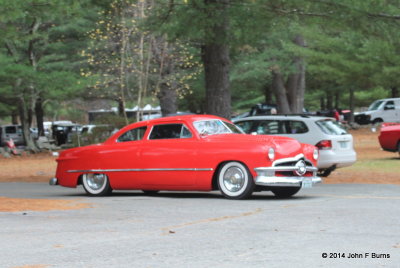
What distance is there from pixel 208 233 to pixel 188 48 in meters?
28.9

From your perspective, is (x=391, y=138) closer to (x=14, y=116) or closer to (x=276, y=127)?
(x=276, y=127)

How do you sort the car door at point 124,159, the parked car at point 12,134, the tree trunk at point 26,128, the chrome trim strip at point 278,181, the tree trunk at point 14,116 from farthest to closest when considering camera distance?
1. the tree trunk at point 14,116
2. the parked car at point 12,134
3. the tree trunk at point 26,128
4. the car door at point 124,159
5. the chrome trim strip at point 278,181

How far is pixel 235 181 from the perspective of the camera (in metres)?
13.7

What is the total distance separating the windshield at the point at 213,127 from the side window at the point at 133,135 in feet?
3.80

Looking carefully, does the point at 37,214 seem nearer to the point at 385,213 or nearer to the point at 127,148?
the point at 127,148

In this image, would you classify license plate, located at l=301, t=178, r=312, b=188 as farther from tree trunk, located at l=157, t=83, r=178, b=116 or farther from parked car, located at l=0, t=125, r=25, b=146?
parked car, located at l=0, t=125, r=25, b=146

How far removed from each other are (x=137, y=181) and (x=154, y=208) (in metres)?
2.38

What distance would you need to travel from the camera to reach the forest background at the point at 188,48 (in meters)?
19.8

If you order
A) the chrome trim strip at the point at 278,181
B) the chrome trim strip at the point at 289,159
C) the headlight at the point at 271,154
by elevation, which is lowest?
the chrome trim strip at the point at 278,181

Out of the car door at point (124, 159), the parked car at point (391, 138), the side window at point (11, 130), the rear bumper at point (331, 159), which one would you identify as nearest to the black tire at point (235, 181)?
the car door at point (124, 159)

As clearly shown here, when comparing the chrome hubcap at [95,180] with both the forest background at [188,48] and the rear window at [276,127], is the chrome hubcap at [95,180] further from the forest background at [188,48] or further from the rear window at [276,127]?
the rear window at [276,127]

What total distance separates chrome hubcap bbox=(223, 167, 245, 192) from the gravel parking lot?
37cm

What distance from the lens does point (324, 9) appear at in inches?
773

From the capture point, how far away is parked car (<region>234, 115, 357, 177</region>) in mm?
18875
